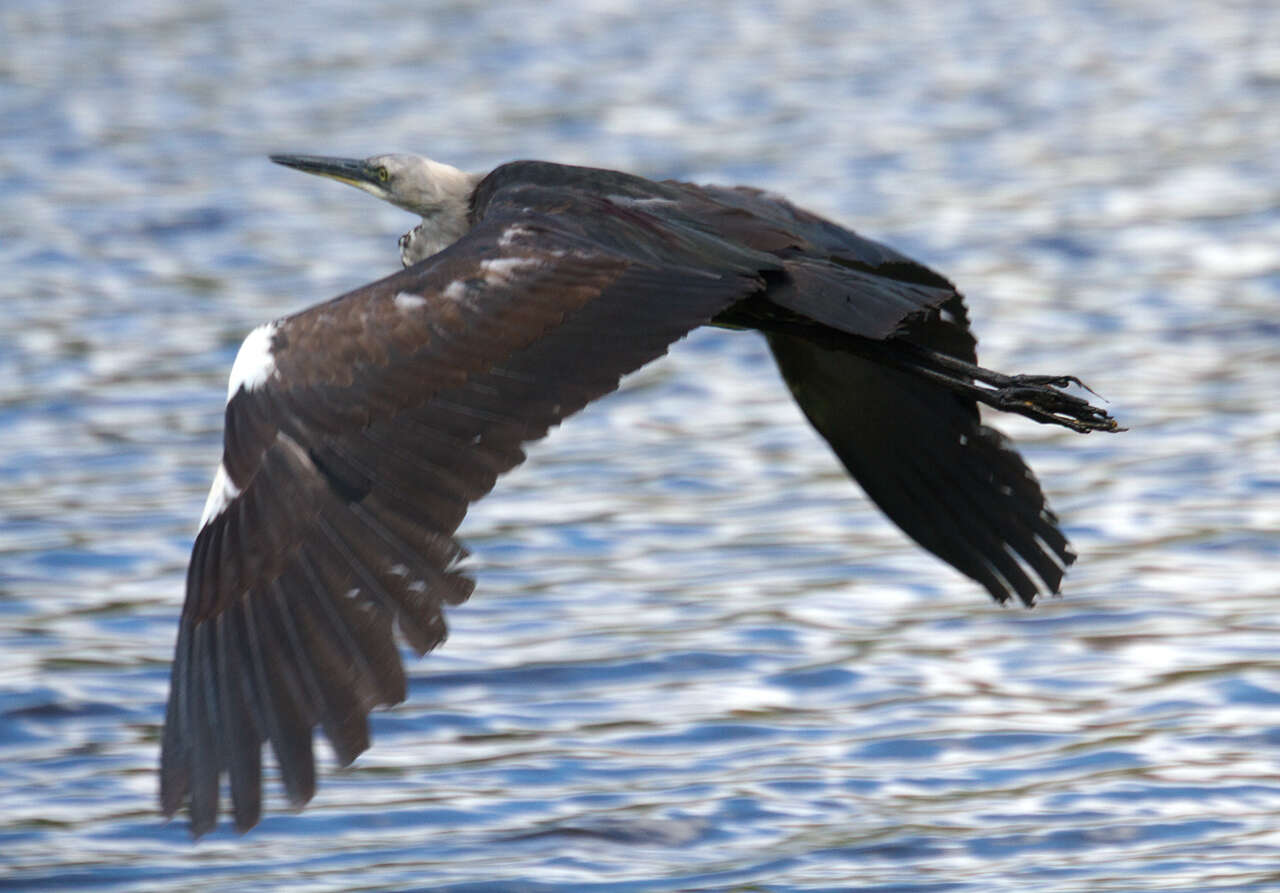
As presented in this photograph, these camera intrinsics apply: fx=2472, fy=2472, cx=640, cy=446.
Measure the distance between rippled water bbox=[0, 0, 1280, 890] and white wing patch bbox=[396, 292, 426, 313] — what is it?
1404 millimetres

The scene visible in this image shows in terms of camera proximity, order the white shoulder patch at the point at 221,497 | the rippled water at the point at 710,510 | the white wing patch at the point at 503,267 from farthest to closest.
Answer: the rippled water at the point at 710,510 < the white wing patch at the point at 503,267 < the white shoulder patch at the point at 221,497

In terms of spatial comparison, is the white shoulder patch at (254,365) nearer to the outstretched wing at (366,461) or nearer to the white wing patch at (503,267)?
the outstretched wing at (366,461)

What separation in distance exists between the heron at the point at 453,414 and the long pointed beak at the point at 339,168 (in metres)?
0.55

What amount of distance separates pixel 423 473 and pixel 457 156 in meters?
9.13

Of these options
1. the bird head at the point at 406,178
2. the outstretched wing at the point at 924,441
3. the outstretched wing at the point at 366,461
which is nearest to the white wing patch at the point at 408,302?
the outstretched wing at the point at 366,461

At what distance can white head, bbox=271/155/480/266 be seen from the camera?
6.89 metres

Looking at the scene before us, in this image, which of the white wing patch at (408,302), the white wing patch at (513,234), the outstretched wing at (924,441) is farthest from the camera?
the outstretched wing at (924,441)

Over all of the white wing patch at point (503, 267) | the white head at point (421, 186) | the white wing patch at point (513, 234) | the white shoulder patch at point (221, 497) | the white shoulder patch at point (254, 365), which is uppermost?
the white head at point (421, 186)

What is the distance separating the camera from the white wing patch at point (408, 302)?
543cm

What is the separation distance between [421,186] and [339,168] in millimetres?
342

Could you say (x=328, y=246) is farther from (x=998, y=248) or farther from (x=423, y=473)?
(x=423, y=473)

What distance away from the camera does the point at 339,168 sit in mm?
7129

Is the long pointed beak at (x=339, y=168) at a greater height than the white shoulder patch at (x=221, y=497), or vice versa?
the long pointed beak at (x=339, y=168)

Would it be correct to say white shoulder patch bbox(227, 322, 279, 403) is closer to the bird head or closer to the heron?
the heron
